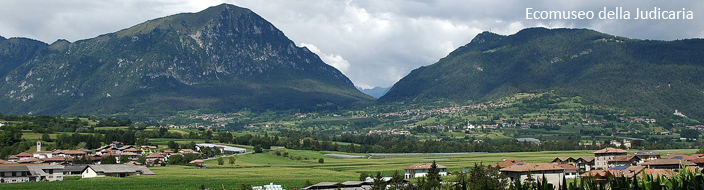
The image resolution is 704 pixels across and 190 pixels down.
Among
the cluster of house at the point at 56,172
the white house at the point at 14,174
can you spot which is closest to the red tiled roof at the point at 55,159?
the cluster of house at the point at 56,172

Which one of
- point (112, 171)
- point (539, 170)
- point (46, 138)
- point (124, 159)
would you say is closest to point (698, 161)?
point (539, 170)

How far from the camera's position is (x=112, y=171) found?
89375 millimetres

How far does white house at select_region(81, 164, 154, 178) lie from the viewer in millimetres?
87500

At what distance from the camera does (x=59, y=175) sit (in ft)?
282

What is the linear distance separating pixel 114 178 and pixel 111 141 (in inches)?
2397

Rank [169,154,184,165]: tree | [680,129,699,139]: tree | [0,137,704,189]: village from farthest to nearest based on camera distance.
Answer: [680,129,699,139]: tree < [169,154,184,165]: tree < [0,137,704,189]: village

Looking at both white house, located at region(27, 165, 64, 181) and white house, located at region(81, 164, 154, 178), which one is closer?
white house, located at region(27, 165, 64, 181)

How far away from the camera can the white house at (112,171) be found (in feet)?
287

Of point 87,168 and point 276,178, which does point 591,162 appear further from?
point 87,168

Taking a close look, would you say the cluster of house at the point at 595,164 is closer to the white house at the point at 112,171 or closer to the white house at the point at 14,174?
→ the white house at the point at 112,171

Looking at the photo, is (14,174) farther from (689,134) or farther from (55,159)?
(689,134)

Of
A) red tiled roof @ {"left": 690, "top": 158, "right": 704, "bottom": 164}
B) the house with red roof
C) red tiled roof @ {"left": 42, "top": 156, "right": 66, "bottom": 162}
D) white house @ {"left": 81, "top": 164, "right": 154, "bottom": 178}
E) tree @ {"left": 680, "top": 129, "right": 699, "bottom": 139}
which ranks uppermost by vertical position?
red tiled roof @ {"left": 690, "top": 158, "right": 704, "bottom": 164}

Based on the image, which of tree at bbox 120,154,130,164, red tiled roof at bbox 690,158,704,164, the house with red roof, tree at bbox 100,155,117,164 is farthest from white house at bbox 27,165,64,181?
red tiled roof at bbox 690,158,704,164

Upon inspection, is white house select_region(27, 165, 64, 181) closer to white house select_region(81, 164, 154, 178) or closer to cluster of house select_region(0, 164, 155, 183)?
cluster of house select_region(0, 164, 155, 183)
